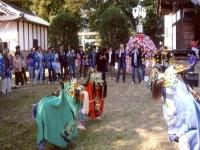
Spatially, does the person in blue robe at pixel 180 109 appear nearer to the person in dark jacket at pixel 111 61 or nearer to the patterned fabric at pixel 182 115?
the patterned fabric at pixel 182 115

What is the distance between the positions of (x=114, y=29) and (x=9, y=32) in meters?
7.79

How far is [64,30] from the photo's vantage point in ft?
100

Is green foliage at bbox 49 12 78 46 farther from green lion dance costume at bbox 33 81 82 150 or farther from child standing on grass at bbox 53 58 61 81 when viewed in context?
green lion dance costume at bbox 33 81 82 150

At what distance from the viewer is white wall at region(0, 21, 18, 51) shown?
3108cm

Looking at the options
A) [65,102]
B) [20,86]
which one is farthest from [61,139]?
[20,86]

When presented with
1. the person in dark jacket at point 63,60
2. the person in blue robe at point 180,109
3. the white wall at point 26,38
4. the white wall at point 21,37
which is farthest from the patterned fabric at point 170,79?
the white wall at point 26,38

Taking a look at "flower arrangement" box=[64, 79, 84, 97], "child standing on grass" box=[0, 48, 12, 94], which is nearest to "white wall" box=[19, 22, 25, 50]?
"child standing on grass" box=[0, 48, 12, 94]

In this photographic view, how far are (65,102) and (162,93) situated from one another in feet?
10.2

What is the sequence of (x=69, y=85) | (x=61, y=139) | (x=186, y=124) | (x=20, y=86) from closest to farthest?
(x=186, y=124), (x=61, y=139), (x=69, y=85), (x=20, y=86)

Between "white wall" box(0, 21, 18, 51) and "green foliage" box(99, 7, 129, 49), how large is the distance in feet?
22.1

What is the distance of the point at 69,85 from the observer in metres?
9.07

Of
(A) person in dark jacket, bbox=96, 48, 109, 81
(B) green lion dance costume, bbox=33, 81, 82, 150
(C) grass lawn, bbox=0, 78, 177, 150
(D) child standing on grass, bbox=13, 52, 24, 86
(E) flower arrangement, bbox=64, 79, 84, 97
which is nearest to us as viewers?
(B) green lion dance costume, bbox=33, 81, 82, 150

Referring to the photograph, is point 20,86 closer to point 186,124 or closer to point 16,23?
point 16,23

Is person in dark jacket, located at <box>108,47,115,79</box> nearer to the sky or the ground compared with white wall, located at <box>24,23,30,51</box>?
nearer to the ground
